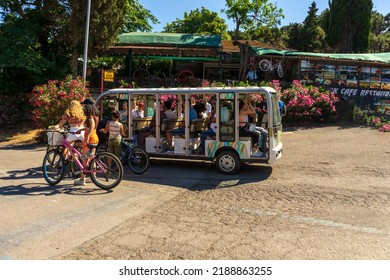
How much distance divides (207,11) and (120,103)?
124ft

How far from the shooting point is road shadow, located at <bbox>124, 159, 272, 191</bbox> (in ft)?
25.3

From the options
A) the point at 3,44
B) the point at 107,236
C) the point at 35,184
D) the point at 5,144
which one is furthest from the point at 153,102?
the point at 3,44

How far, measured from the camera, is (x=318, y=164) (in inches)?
366

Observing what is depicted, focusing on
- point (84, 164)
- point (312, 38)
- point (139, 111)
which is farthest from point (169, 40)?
point (312, 38)

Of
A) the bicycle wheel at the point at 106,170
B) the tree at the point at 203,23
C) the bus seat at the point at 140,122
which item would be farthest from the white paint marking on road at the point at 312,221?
the tree at the point at 203,23

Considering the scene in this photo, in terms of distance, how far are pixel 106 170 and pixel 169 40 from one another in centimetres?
1766

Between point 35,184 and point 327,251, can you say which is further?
point 35,184

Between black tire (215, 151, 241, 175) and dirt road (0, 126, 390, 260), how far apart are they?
207 mm

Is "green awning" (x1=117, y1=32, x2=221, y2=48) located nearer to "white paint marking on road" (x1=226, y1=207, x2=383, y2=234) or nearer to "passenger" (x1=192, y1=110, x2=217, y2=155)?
"passenger" (x1=192, y1=110, x2=217, y2=155)

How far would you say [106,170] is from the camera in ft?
22.7

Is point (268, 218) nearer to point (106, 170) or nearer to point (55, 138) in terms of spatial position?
point (106, 170)

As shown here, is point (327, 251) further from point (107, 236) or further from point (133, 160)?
point (133, 160)

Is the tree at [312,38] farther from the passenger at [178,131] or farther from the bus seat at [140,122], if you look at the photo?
the passenger at [178,131]

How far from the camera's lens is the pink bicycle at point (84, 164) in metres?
6.95
